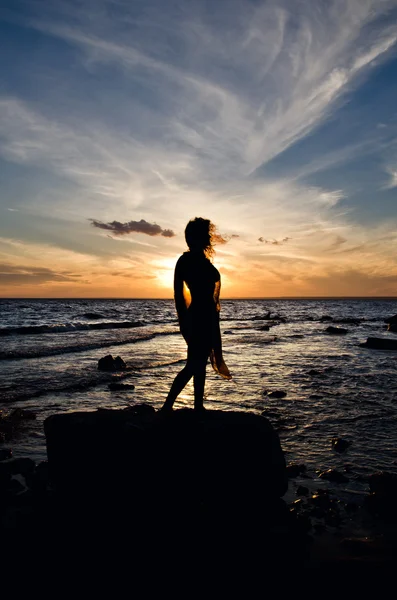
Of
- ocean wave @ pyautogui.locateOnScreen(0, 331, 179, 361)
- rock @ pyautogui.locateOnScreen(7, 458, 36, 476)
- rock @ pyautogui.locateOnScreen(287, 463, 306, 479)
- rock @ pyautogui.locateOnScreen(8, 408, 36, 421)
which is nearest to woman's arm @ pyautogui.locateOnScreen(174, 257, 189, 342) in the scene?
rock @ pyautogui.locateOnScreen(287, 463, 306, 479)

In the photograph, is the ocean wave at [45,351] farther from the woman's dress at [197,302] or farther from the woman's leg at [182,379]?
the woman's dress at [197,302]

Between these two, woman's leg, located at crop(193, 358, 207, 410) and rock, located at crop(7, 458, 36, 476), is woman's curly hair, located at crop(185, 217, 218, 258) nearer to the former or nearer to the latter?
woman's leg, located at crop(193, 358, 207, 410)

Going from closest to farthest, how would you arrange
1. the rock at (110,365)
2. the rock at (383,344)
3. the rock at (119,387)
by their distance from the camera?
the rock at (119,387), the rock at (110,365), the rock at (383,344)

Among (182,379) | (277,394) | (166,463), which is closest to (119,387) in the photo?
(277,394)

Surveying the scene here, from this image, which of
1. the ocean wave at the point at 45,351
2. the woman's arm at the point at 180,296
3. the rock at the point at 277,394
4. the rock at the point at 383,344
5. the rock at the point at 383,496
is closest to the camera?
the rock at the point at 383,496

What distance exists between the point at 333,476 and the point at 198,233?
362 centimetres

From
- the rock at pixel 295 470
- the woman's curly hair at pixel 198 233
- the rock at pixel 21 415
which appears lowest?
the rock at pixel 21 415

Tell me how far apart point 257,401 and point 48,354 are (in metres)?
11.9

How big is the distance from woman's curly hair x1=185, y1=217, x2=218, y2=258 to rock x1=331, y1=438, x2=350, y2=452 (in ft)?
12.4

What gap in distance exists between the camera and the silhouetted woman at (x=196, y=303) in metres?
4.48

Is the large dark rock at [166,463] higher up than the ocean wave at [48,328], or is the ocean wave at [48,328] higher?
the large dark rock at [166,463]

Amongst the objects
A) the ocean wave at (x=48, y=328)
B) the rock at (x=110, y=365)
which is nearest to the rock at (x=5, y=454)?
the rock at (x=110, y=365)

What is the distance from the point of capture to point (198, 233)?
460cm

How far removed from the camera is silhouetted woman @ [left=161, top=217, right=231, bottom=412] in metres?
4.48
